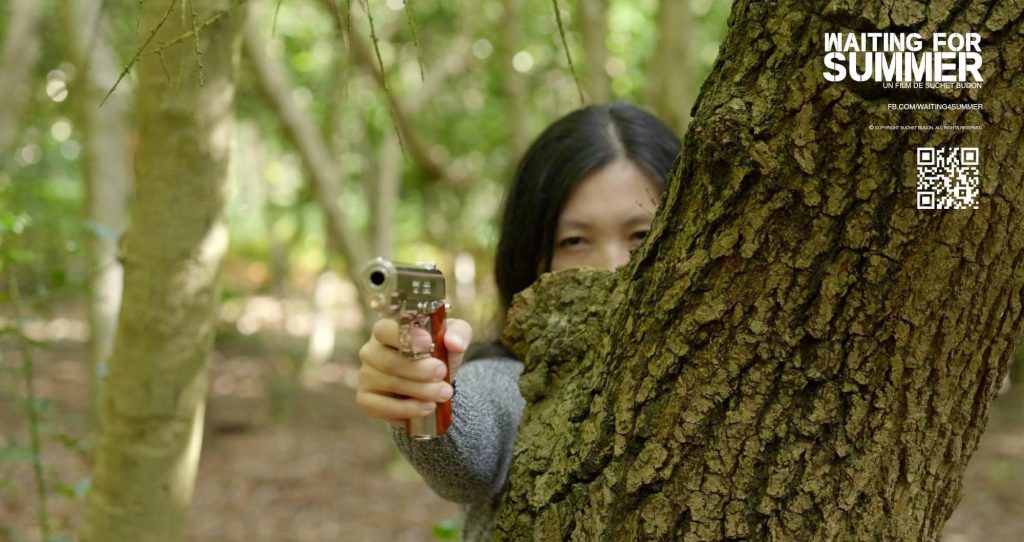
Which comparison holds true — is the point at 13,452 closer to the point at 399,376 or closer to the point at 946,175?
the point at 399,376

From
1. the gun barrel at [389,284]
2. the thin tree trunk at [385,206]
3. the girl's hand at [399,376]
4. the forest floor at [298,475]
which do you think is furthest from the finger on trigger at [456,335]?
the thin tree trunk at [385,206]

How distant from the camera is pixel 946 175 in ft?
3.04

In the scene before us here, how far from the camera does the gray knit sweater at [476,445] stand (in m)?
1.29

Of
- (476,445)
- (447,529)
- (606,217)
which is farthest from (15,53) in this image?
Answer: (476,445)

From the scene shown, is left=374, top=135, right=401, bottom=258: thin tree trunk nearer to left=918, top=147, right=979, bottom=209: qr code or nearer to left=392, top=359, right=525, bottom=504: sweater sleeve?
left=392, top=359, right=525, bottom=504: sweater sleeve

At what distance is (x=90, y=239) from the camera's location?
4512 mm

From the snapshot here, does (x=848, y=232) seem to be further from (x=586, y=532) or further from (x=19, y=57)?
(x=19, y=57)

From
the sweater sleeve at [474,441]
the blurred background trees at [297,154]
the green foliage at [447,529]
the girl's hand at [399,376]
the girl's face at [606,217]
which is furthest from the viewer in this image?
the blurred background trees at [297,154]

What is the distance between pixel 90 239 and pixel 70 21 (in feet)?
3.67

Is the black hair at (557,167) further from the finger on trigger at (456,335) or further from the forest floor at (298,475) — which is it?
the forest floor at (298,475)

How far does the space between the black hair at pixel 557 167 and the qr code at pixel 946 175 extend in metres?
0.88

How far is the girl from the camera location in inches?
51.5

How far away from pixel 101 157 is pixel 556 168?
139 inches

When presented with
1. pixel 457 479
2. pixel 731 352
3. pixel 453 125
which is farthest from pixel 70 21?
pixel 453 125
